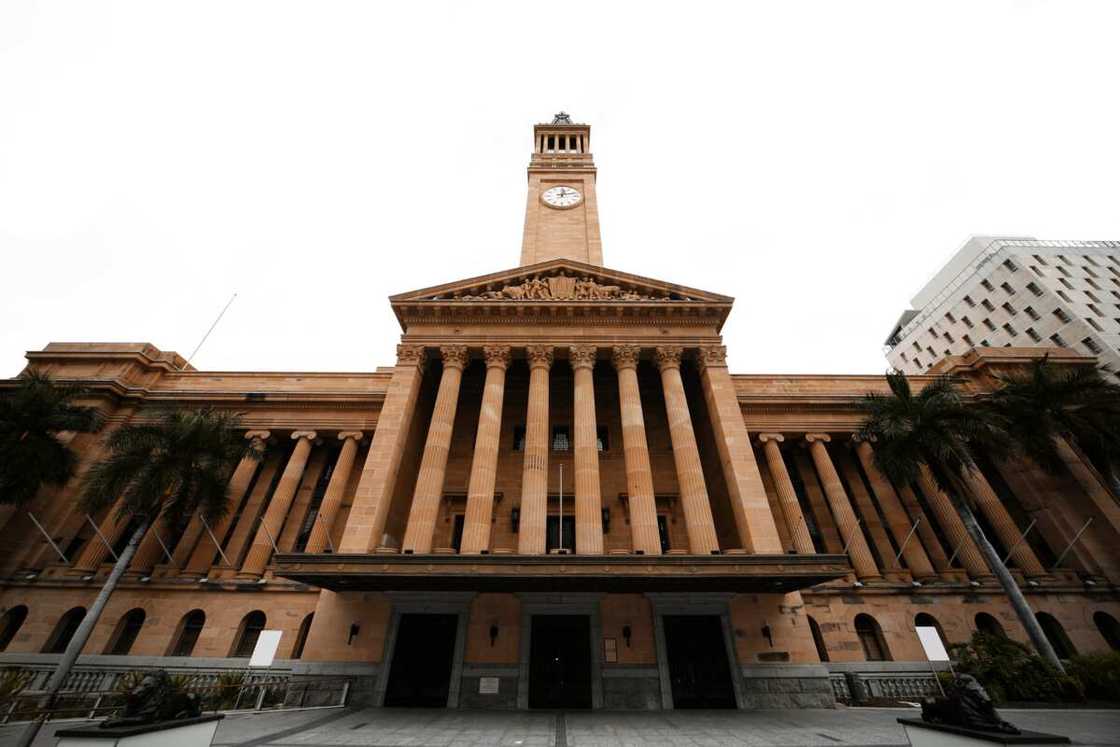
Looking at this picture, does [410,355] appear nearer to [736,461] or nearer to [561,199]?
[736,461]

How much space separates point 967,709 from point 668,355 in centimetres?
1782

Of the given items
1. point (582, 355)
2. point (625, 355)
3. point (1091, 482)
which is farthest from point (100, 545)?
point (1091, 482)

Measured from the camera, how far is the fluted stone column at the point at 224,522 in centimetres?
2448

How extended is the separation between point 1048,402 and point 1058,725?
17.1m

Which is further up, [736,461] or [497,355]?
[497,355]

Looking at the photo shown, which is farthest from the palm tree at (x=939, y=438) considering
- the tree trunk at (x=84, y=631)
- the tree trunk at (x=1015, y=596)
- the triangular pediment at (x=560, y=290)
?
the tree trunk at (x=84, y=631)

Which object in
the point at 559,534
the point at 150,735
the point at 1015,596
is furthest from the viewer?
the point at 559,534

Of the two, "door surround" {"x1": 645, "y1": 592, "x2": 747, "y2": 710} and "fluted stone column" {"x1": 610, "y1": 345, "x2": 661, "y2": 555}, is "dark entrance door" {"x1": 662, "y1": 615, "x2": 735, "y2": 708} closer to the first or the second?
"door surround" {"x1": 645, "y1": 592, "x2": 747, "y2": 710}

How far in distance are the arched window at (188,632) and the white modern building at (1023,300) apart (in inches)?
2495

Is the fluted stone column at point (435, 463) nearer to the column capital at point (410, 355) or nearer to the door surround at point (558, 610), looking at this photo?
the column capital at point (410, 355)

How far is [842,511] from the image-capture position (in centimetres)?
2505

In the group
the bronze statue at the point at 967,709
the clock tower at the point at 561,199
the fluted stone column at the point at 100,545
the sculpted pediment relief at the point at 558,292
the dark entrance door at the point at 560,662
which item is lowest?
the bronze statue at the point at 967,709

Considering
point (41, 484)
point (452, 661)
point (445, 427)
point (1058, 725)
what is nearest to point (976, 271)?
point (1058, 725)

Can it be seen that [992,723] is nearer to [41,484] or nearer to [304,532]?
[304,532]
